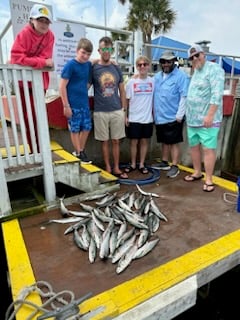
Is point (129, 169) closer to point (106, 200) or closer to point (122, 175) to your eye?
point (122, 175)

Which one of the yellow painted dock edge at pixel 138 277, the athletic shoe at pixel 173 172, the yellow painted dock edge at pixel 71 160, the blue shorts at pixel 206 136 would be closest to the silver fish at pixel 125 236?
the yellow painted dock edge at pixel 138 277

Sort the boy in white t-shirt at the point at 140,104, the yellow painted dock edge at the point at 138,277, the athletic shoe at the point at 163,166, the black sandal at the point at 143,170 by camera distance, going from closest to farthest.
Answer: the yellow painted dock edge at the point at 138,277 → the boy in white t-shirt at the point at 140,104 → the black sandal at the point at 143,170 → the athletic shoe at the point at 163,166

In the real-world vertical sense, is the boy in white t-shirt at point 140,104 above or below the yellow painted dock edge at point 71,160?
above

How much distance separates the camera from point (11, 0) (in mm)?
3787

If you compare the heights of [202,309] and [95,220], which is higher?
[95,220]

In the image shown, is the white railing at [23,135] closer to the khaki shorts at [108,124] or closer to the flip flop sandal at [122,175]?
the khaki shorts at [108,124]

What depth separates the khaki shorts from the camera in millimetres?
3863

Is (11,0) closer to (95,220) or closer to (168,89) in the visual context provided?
(168,89)

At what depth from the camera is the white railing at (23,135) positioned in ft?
8.42

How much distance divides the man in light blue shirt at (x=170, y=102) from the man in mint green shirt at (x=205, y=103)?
0.44 meters

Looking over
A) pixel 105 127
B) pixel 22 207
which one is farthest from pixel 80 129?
pixel 22 207

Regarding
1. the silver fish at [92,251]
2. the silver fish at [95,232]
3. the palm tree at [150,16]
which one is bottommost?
the silver fish at [92,251]

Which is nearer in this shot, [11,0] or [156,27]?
[11,0]

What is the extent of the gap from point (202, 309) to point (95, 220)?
6.65ft
